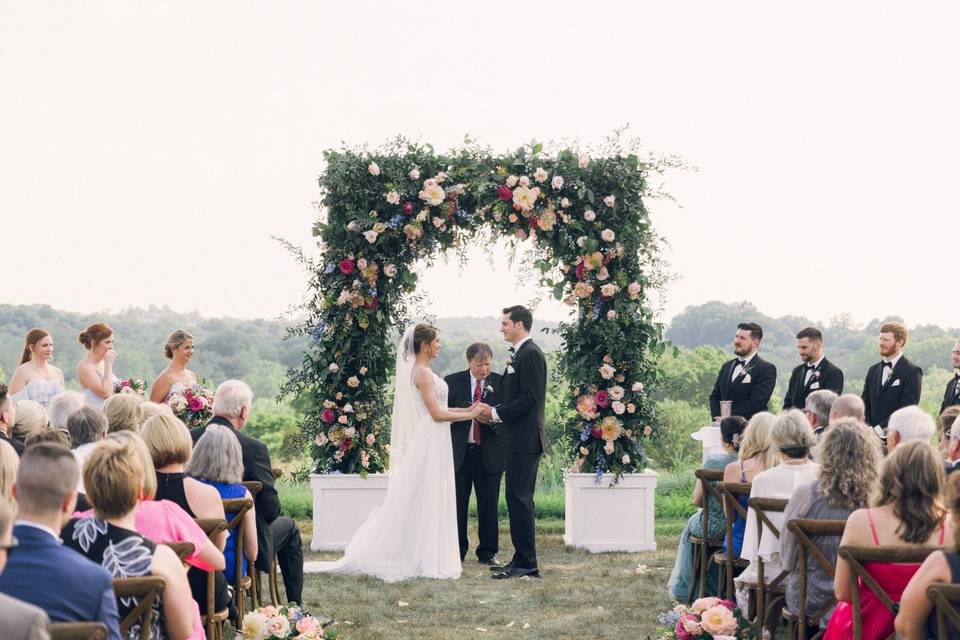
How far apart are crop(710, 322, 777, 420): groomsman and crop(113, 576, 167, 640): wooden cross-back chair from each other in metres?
6.73

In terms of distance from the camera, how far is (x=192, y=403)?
883 cm

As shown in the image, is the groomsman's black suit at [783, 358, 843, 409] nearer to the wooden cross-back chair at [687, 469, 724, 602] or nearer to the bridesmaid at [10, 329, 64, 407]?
the wooden cross-back chair at [687, 469, 724, 602]

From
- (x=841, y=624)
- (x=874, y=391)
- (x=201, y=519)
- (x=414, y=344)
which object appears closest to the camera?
(x=841, y=624)

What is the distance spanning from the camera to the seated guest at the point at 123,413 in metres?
5.88

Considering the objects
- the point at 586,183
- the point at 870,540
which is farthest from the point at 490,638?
the point at 586,183

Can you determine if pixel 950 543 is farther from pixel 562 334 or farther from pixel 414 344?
pixel 562 334

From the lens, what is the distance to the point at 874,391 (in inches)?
376

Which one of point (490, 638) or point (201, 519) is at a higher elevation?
point (201, 519)

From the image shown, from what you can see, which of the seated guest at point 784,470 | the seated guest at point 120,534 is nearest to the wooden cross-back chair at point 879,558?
the seated guest at point 784,470

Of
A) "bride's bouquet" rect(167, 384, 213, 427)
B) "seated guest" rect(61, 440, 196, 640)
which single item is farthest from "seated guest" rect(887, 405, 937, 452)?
"bride's bouquet" rect(167, 384, 213, 427)

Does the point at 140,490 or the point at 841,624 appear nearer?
the point at 140,490

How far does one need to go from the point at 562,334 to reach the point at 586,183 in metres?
1.30

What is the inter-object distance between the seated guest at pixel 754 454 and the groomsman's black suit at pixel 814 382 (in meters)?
3.24

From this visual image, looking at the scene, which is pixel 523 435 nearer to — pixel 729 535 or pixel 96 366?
pixel 729 535
